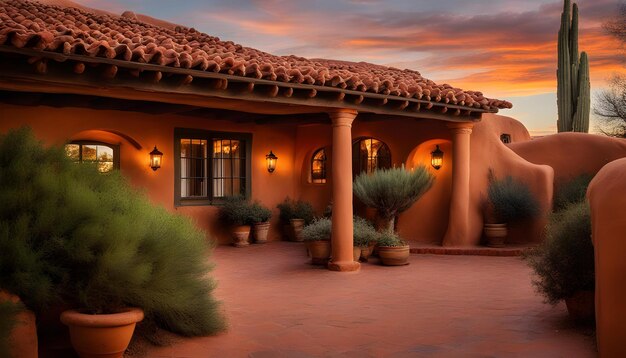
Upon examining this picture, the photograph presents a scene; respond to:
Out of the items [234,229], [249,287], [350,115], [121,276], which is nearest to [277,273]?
[249,287]

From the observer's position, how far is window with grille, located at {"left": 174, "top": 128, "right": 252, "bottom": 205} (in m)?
13.1

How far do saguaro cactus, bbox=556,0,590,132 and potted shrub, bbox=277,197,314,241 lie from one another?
37.8ft

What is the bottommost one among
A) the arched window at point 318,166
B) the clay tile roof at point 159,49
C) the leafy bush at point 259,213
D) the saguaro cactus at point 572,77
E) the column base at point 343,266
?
the column base at point 343,266

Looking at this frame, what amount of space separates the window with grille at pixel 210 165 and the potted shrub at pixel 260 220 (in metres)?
0.66

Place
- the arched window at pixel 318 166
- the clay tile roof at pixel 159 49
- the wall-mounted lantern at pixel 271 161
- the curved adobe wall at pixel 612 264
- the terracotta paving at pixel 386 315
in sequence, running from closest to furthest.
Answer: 1. the curved adobe wall at pixel 612 264
2. the terracotta paving at pixel 386 315
3. the clay tile roof at pixel 159 49
4. the wall-mounted lantern at pixel 271 161
5. the arched window at pixel 318 166

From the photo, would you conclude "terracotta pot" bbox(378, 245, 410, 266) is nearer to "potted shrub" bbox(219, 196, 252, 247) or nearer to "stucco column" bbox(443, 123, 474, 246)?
"stucco column" bbox(443, 123, 474, 246)

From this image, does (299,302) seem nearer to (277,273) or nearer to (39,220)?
(277,273)

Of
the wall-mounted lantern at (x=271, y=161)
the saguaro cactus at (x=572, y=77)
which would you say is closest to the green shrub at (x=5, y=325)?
the wall-mounted lantern at (x=271, y=161)

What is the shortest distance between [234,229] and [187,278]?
7974mm

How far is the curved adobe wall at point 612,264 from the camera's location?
14.8 ft

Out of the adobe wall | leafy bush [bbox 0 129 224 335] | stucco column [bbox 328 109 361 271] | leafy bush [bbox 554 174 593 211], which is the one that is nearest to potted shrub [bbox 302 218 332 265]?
stucco column [bbox 328 109 361 271]

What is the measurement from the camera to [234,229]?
13.4 m

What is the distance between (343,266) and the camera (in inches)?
390

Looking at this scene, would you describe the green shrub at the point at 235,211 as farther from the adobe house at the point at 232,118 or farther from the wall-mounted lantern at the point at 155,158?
the wall-mounted lantern at the point at 155,158
